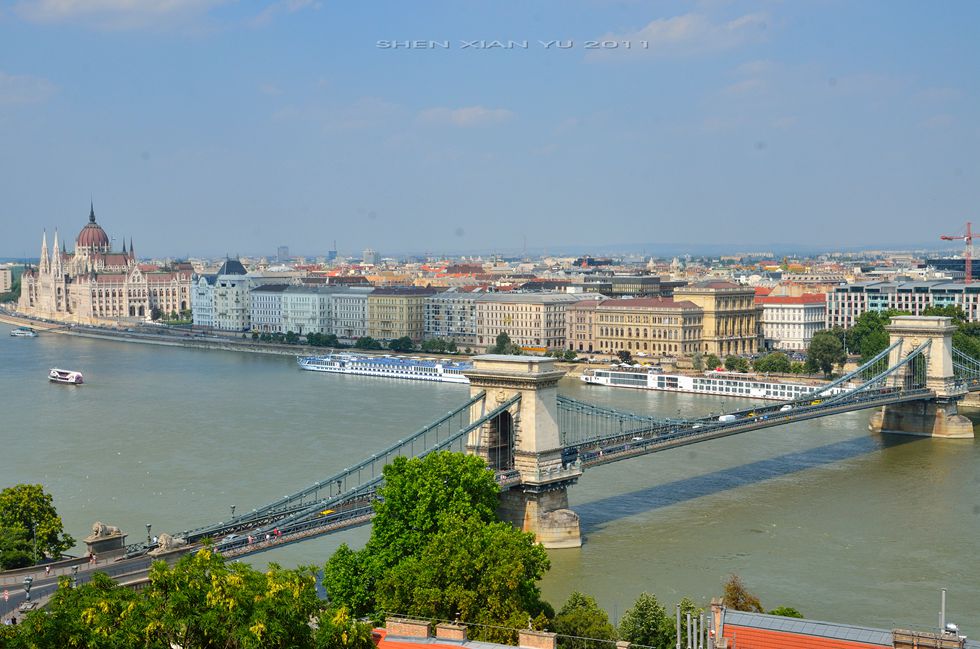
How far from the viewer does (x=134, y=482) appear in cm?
1842

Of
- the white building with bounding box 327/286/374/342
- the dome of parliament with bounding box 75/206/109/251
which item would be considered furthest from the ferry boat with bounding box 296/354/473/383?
the dome of parliament with bounding box 75/206/109/251

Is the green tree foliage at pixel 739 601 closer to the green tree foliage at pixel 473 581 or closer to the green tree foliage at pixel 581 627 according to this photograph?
the green tree foliage at pixel 581 627

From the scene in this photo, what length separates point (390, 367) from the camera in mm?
36844

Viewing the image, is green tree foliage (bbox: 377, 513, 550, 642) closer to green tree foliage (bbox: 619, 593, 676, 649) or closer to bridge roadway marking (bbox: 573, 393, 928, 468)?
green tree foliage (bbox: 619, 593, 676, 649)

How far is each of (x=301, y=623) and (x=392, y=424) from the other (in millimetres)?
16957

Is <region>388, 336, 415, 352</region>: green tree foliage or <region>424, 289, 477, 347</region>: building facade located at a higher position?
<region>424, 289, 477, 347</region>: building facade

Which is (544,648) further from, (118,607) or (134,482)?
(134,482)

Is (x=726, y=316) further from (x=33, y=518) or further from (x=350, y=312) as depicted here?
(x=33, y=518)

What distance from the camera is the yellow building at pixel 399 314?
48.2m

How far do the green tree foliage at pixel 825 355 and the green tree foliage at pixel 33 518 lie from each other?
2489 cm

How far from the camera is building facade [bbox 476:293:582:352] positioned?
43.0m

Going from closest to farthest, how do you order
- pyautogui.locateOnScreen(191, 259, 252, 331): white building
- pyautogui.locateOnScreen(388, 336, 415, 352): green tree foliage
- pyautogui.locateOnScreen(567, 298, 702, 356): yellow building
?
pyautogui.locateOnScreen(567, 298, 702, 356): yellow building, pyautogui.locateOnScreen(388, 336, 415, 352): green tree foliage, pyautogui.locateOnScreen(191, 259, 252, 331): white building

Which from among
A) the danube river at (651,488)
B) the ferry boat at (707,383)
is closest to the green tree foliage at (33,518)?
the danube river at (651,488)

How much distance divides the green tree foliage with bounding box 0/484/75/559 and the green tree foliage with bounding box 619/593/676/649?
557 centimetres
